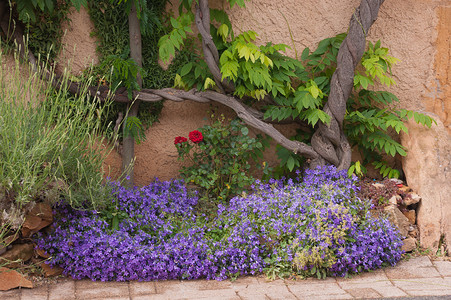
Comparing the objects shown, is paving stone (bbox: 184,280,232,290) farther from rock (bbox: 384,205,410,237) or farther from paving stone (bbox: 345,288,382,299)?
rock (bbox: 384,205,410,237)

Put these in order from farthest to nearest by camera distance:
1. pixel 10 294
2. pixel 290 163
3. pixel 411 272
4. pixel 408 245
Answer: pixel 290 163 < pixel 408 245 < pixel 411 272 < pixel 10 294

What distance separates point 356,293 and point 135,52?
2900 millimetres

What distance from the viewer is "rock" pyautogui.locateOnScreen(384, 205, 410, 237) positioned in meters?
4.32

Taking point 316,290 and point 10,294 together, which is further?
point 316,290

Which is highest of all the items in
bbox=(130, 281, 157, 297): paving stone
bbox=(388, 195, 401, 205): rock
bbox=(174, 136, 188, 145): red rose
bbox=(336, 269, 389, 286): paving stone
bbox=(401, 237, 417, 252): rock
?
bbox=(174, 136, 188, 145): red rose

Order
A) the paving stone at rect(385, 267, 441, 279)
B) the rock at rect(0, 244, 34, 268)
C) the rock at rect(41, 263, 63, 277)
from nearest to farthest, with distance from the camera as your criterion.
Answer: the rock at rect(0, 244, 34, 268) → the rock at rect(41, 263, 63, 277) → the paving stone at rect(385, 267, 441, 279)

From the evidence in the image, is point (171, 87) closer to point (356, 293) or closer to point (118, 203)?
point (118, 203)

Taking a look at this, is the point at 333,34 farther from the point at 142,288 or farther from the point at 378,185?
the point at 142,288

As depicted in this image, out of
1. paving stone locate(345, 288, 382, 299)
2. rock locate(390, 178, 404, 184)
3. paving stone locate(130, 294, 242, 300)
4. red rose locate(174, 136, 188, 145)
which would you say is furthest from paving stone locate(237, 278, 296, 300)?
rock locate(390, 178, 404, 184)

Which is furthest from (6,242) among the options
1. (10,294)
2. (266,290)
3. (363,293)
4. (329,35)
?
(329,35)

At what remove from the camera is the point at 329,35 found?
5043 mm

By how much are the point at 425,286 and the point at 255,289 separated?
50.1 inches

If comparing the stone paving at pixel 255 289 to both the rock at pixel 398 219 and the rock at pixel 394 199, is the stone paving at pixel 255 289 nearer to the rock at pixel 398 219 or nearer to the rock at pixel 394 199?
the rock at pixel 398 219

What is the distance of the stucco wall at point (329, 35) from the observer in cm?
499
